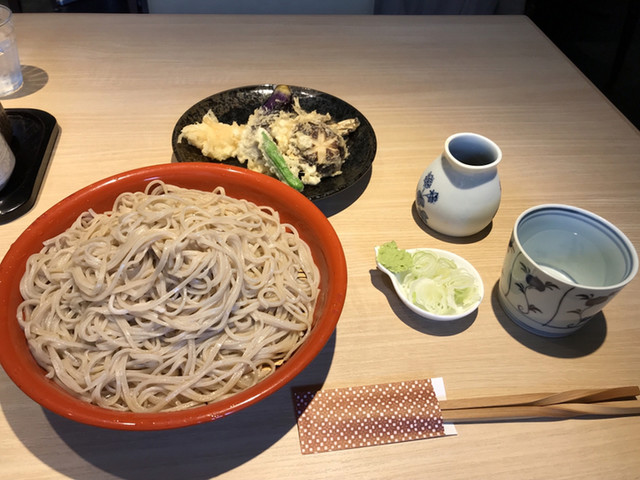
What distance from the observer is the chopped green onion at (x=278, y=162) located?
126 cm

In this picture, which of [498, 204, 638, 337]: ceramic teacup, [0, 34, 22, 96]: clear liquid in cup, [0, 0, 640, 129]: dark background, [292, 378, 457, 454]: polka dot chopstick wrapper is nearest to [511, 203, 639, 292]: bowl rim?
[498, 204, 638, 337]: ceramic teacup

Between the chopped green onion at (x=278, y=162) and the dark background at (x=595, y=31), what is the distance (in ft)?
6.91

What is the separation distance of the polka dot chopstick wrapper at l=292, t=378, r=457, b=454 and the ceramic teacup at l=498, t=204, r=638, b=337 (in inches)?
9.9

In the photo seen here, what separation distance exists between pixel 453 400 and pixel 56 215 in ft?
2.80

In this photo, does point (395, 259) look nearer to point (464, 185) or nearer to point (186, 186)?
point (464, 185)

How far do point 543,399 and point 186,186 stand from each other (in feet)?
2.79

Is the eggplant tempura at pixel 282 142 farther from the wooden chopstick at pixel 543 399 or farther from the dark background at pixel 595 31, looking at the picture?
the dark background at pixel 595 31

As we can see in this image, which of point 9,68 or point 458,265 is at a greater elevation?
point 9,68

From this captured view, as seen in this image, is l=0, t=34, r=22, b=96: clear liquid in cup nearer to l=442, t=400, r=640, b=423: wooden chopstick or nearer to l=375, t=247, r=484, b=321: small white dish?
l=375, t=247, r=484, b=321: small white dish

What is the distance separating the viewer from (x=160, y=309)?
89cm

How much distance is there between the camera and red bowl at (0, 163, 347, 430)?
74 cm

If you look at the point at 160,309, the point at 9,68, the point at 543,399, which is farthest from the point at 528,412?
the point at 9,68

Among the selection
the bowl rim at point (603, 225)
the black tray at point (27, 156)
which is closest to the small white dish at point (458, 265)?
the bowl rim at point (603, 225)

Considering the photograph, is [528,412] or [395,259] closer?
[528,412]
